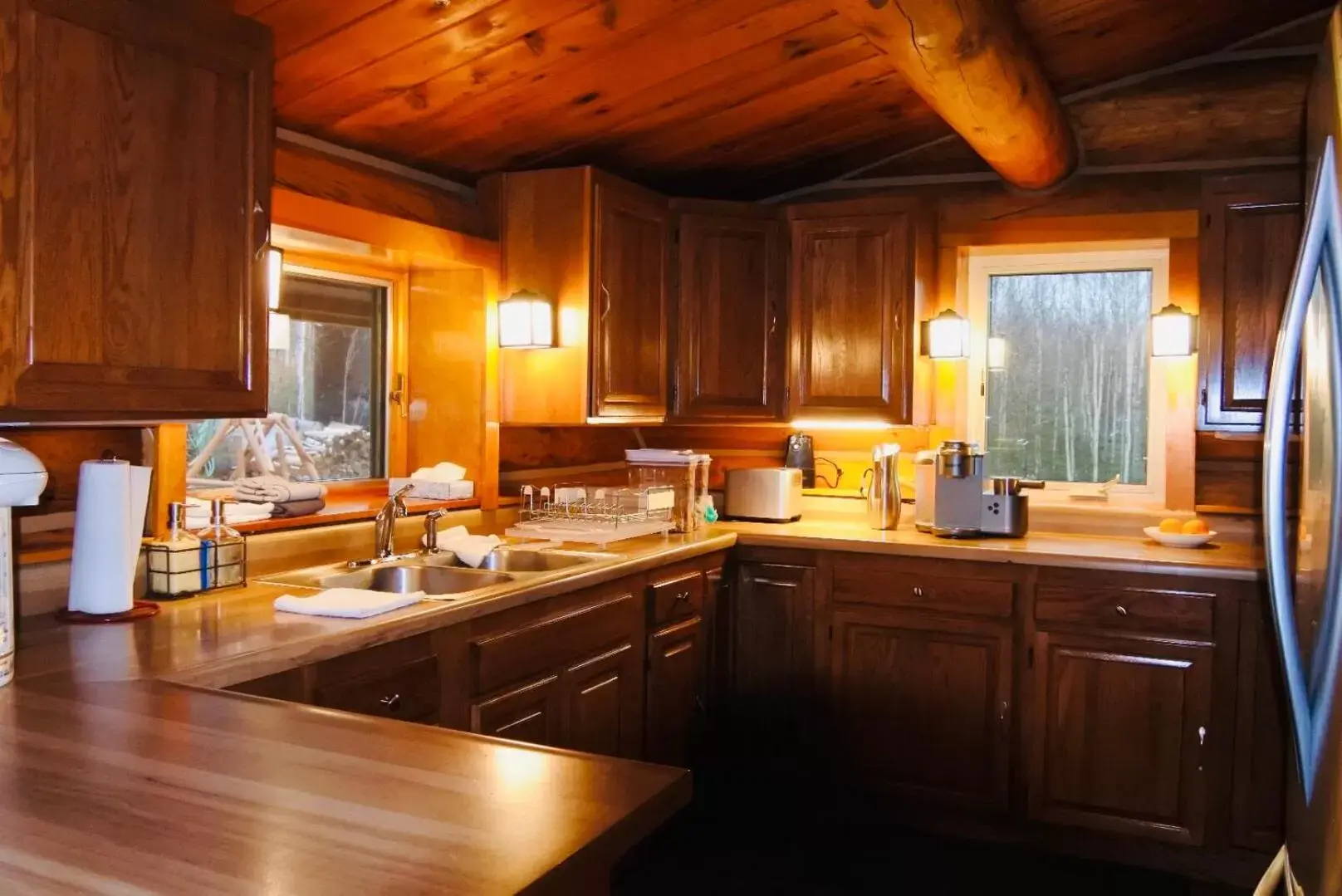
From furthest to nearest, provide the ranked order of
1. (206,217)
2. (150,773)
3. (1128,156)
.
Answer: (1128,156), (206,217), (150,773)

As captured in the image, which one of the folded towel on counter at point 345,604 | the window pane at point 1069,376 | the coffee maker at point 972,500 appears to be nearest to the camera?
the folded towel on counter at point 345,604

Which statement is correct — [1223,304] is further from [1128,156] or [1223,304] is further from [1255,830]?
[1255,830]

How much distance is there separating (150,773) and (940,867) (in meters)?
2.46

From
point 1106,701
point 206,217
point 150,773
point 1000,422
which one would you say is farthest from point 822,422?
point 150,773

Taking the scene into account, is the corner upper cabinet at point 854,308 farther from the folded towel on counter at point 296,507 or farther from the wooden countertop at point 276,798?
the wooden countertop at point 276,798

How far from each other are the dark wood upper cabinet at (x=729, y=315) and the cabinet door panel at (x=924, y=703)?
2.93ft

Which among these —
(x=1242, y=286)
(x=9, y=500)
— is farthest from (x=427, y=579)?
(x=1242, y=286)

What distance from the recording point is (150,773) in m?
1.25

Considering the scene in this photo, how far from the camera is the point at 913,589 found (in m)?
3.40

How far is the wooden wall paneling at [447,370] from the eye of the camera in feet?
11.2

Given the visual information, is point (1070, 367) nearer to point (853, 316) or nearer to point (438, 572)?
point (853, 316)

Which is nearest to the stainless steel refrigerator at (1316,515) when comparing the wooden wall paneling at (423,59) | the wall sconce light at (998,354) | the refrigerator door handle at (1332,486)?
the refrigerator door handle at (1332,486)

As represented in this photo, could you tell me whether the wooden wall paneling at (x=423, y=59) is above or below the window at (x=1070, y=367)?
above

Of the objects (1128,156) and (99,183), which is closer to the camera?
(99,183)
